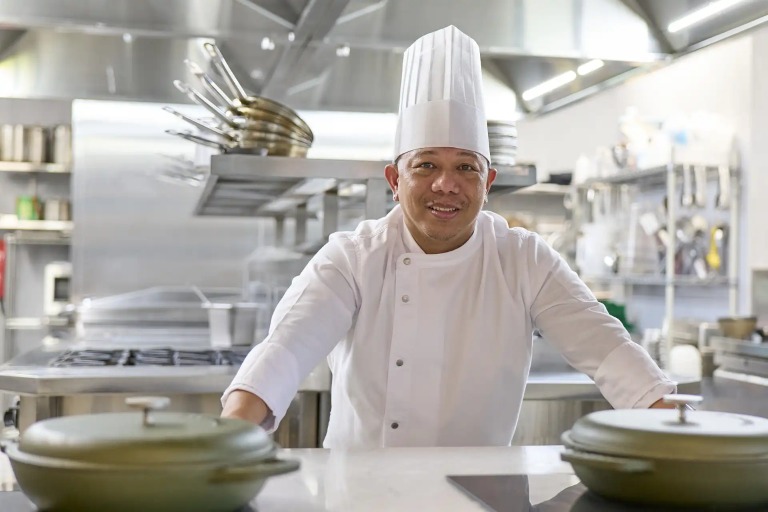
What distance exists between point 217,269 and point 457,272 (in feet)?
11.4

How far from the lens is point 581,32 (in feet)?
10.1

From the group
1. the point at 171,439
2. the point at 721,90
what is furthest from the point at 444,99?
the point at 721,90

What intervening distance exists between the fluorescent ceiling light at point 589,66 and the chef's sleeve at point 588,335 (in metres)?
1.49

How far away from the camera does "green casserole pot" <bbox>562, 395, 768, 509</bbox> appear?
0.95 m

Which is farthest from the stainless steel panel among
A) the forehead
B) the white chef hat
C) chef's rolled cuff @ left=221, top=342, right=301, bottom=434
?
chef's rolled cuff @ left=221, top=342, right=301, bottom=434

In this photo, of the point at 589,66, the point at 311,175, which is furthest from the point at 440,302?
the point at 589,66

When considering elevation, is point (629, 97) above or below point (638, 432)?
above

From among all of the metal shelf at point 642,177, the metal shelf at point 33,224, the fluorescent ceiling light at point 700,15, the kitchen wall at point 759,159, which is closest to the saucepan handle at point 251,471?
the fluorescent ceiling light at point 700,15

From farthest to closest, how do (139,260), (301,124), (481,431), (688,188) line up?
(688,188), (139,260), (301,124), (481,431)

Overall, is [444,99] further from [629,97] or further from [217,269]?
[629,97]

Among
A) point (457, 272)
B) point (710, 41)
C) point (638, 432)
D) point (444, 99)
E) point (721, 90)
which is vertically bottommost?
point (638, 432)

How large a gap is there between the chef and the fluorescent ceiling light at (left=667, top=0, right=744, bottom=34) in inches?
35.2

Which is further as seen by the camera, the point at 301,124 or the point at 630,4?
the point at 630,4

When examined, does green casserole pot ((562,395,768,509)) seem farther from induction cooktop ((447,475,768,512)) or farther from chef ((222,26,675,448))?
chef ((222,26,675,448))
